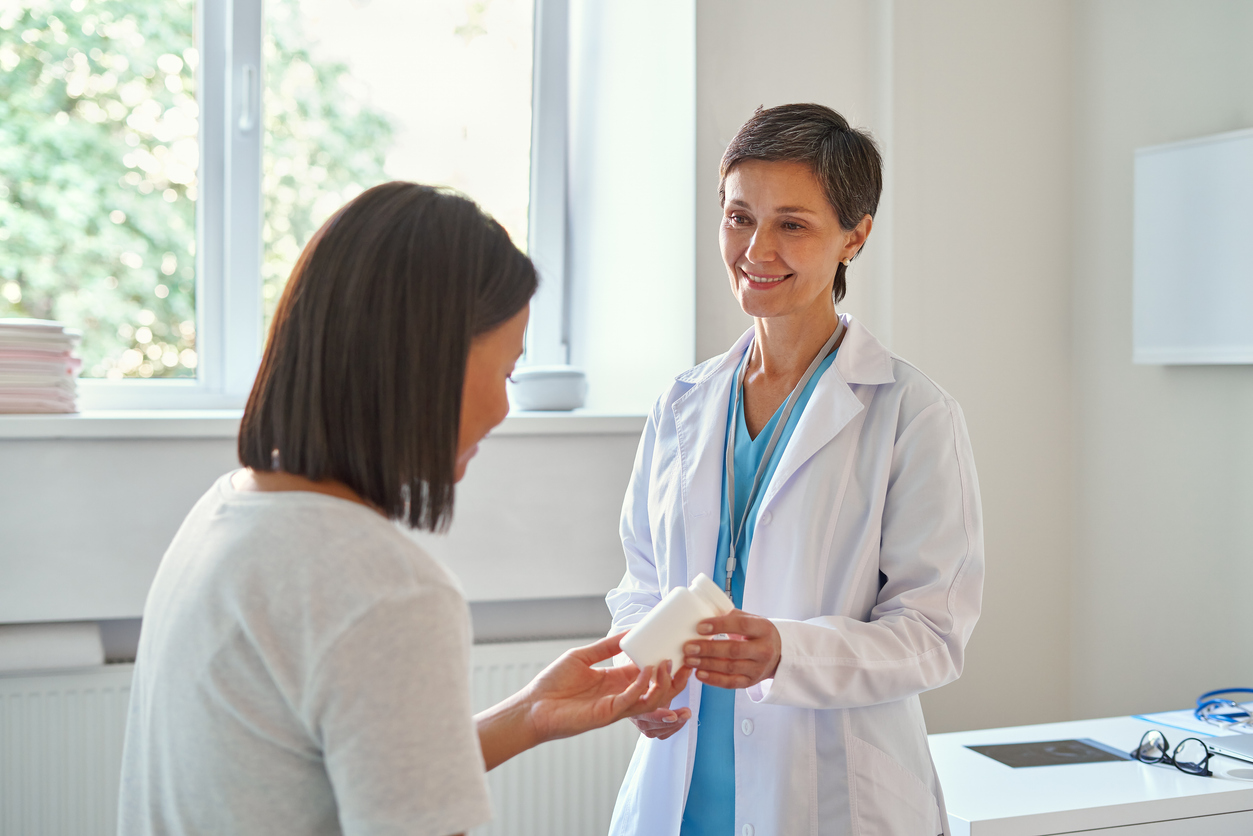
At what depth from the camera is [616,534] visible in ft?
7.89

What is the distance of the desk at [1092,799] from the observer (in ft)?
5.01

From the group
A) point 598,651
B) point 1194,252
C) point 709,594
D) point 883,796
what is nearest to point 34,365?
point 598,651

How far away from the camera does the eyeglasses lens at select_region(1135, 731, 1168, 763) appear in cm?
177

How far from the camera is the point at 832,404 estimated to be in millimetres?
1417

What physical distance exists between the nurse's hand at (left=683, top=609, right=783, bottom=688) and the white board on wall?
139 centimetres

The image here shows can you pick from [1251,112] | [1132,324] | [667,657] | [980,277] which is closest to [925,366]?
[980,277]

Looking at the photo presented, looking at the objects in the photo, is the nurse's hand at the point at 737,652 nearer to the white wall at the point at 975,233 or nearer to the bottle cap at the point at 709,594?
the bottle cap at the point at 709,594

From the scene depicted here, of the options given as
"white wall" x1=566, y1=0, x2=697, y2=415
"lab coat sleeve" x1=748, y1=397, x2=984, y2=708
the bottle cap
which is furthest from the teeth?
"white wall" x1=566, y1=0, x2=697, y2=415

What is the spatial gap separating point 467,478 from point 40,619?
35.9 inches

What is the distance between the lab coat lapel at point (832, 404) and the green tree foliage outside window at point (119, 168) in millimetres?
1686

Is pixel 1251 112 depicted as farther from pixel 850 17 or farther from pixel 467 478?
pixel 467 478

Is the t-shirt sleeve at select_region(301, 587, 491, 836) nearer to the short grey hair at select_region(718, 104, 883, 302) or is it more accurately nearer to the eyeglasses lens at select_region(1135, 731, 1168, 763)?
the short grey hair at select_region(718, 104, 883, 302)

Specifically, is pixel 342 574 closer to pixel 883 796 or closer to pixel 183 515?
pixel 883 796

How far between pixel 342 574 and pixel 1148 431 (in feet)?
7.19
